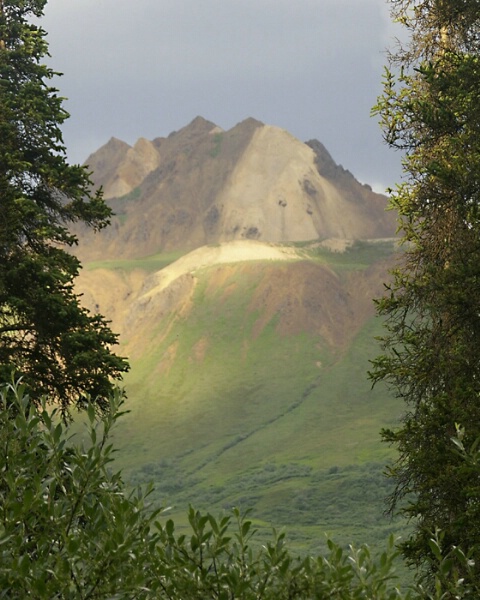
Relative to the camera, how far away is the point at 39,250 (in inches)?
794

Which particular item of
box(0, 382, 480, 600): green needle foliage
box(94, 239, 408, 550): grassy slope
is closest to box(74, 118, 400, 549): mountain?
box(94, 239, 408, 550): grassy slope

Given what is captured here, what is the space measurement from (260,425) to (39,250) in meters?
144

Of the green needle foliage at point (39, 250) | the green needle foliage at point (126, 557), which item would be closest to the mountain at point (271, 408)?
the green needle foliage at point (39, 250)

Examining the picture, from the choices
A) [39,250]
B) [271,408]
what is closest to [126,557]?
[39,250]

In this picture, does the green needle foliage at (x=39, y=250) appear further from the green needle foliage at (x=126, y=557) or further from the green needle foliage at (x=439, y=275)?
the green needle foliage at (x=126, y=557)

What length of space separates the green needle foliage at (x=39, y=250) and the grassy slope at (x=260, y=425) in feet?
262

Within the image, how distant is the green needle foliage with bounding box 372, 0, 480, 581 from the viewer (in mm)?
13781

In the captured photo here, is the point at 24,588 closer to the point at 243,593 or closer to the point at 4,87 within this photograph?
the point at 243,593

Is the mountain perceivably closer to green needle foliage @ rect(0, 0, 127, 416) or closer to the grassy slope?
the grassy slope

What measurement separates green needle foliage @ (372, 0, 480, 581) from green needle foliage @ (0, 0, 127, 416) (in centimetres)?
640

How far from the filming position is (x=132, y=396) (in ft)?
585

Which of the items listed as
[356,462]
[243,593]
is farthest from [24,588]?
[356,462]

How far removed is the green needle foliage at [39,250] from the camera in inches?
715

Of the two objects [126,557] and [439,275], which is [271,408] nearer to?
[439,275]
